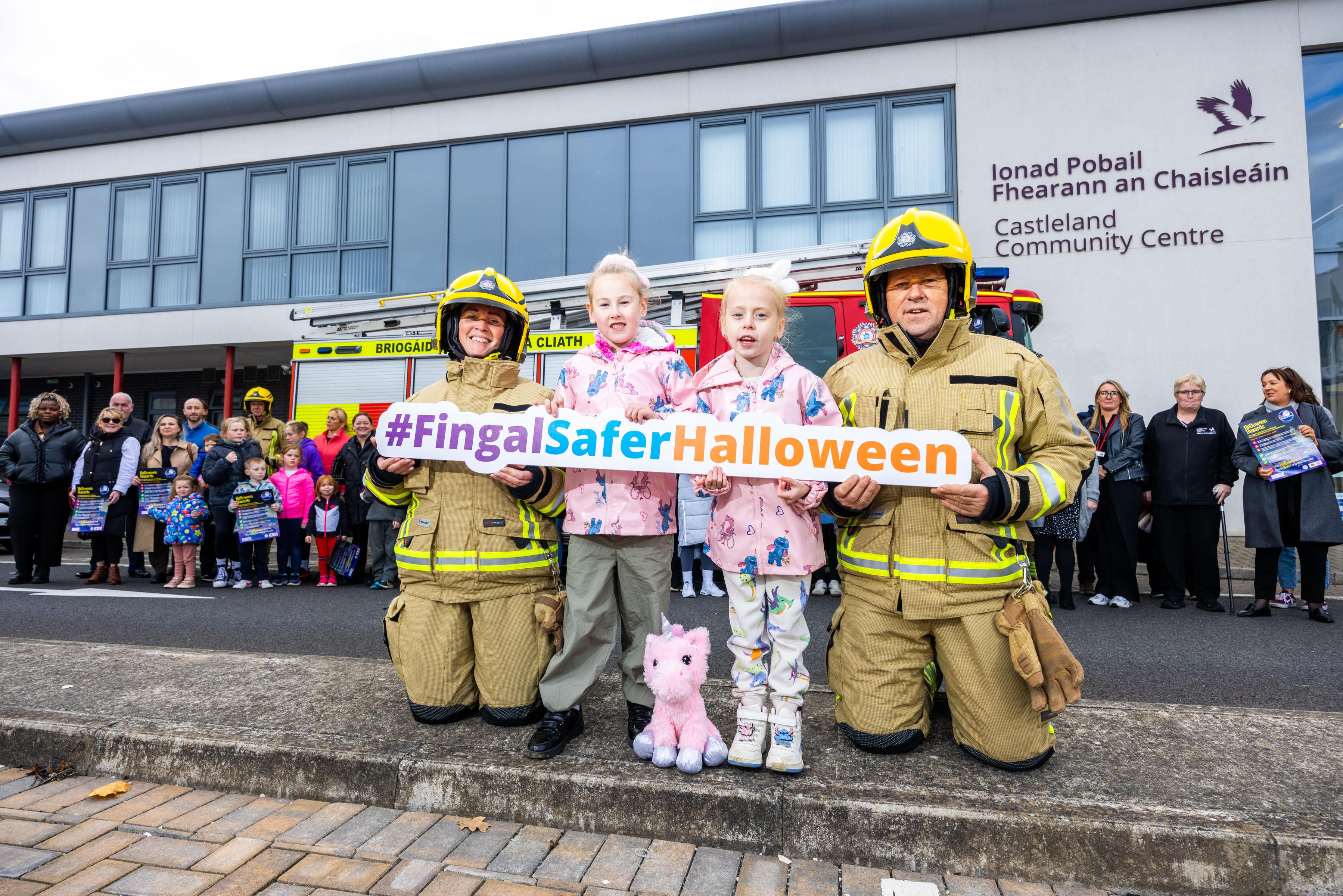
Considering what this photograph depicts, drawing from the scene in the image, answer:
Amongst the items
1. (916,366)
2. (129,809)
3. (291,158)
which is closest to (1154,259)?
(916,366)

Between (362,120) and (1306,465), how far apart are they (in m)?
15.7

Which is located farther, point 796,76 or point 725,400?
point 796,76

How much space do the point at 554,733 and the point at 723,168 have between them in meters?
11.9

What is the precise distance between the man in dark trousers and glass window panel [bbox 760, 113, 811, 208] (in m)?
7.63

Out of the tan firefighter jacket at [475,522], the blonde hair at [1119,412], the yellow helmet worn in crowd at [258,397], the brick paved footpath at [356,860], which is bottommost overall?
the brick paved footpath at [356,860]

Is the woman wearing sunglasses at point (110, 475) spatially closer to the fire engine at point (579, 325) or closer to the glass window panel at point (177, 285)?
the fire engine at point (579, 325)

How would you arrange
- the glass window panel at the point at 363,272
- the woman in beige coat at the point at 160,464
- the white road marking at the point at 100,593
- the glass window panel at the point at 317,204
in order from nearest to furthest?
the white road marking at the point at 100,593 < the woman in beige coat at the point at 160,464 < the glass window panel at the point at 363,272 < the glass window panel at the point at 317,204

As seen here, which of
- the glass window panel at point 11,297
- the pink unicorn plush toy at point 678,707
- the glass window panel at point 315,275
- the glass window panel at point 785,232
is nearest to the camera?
the pink unicorn plush toy at point 678,707

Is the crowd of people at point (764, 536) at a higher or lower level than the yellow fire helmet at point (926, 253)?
lower

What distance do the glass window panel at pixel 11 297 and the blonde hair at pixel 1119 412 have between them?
68.4ft

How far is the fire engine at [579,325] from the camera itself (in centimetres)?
683

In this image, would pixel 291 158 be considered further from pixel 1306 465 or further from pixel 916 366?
pixel 1306 465

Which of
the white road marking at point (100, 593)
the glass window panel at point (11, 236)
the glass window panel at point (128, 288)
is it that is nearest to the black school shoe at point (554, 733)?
the white road marking at point (100, 593)

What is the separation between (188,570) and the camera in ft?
25.0
